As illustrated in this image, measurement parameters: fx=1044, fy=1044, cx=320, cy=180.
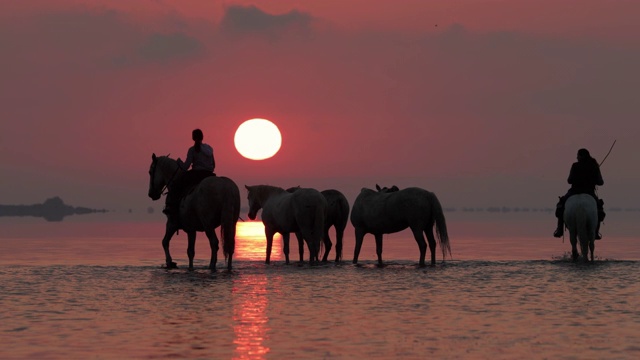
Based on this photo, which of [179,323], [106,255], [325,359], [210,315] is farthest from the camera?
[106,255]

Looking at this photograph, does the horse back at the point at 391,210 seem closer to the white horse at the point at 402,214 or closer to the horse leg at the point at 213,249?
the white horse at the point at 402,214

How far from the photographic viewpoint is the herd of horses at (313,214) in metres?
21.3

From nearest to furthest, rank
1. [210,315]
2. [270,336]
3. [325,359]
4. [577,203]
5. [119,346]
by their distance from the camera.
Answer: [325,359], [119,346], [270,336], [210,315], [577,203]

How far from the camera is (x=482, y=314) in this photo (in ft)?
41.9

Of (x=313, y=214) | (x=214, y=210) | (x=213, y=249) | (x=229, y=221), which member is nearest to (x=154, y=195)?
(x=214, y=210)

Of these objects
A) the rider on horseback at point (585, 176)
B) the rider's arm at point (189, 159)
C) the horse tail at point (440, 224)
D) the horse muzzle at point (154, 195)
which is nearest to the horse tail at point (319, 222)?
the horse tail at point (440, 224)

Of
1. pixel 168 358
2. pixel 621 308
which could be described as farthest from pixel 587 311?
pixel 168 358

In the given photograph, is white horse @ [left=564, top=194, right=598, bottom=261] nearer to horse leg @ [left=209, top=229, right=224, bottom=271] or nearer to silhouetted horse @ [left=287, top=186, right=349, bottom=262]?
silhouetted horse @ [left=287, top=186, right=349, bottom=262]

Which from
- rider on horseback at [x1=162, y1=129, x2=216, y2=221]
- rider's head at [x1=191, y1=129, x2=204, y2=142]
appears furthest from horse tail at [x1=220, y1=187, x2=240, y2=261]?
rider's head at [x1=191, y1=129, x2=204, y2=142]

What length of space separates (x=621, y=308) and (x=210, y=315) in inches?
205

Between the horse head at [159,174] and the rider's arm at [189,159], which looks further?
the horse head at [159,174]

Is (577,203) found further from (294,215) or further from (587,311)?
(587,311)

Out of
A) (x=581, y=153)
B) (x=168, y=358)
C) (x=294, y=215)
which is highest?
(x=581, y=153)

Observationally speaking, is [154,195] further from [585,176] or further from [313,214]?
[585,176]
